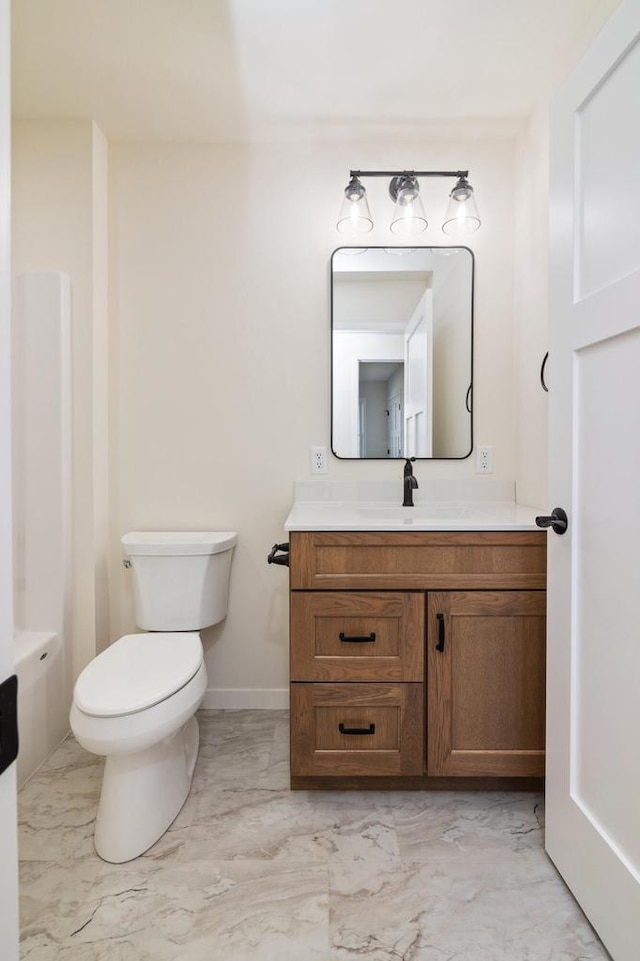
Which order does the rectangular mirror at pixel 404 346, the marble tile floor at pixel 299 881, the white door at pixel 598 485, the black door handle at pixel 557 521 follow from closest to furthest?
the white door at pixel 598 485, the marble tile floor at pixel 299 881, the black door handle at pixel 557 521, the rectangular mirror at pixel 404 346

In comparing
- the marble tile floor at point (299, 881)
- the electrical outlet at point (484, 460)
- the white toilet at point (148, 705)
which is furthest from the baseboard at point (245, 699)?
the electrical outlet at point (484, 460)

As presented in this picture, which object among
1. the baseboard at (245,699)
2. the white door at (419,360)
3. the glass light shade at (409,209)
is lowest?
the baseboard at (245,699)

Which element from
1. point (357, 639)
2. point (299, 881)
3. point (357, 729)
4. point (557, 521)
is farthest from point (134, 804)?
point (557, 521)

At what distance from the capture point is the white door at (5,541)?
1.65 ft

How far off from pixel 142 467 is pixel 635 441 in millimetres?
1809

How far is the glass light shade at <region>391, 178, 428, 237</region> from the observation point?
1.90 m

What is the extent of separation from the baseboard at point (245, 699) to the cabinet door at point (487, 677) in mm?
832

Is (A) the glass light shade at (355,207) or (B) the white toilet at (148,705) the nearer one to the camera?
(B) the white toilet at (148,705)

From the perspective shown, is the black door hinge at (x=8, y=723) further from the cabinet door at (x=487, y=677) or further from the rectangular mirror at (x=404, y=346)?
the rectangular mirror at (x=404, y=346)

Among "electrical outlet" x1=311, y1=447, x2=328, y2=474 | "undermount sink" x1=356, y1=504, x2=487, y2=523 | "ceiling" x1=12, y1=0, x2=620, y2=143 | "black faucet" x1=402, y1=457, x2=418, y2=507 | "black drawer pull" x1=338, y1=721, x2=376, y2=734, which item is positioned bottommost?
"black drawer pull" x1=338, y1=721, x2=376, y2=734

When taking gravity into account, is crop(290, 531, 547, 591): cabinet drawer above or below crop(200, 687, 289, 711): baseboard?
above

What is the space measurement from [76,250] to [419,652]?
1.99 meters

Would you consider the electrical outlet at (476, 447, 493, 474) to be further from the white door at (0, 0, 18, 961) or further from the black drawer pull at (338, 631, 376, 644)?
the white door at (0, 0, 18, 961)

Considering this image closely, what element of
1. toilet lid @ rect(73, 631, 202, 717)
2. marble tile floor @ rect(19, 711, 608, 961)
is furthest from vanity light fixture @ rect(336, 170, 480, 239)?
marble tile floor @ rect(19, 711, 608, 961)
